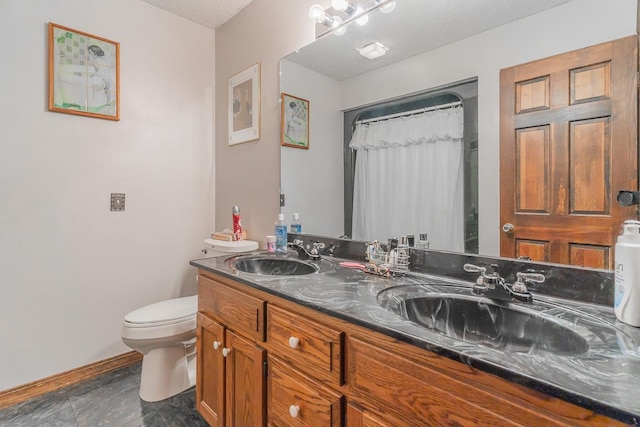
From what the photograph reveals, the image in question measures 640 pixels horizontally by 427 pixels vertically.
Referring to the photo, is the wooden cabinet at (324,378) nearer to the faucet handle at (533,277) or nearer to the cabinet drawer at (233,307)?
the cabinet drawer at (233,307)

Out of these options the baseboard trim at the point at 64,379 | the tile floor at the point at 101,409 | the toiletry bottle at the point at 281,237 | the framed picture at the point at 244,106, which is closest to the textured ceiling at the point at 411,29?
the framed picture at the point at 244,106

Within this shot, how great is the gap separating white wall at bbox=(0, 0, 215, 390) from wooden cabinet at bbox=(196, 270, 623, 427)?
0.98 metres

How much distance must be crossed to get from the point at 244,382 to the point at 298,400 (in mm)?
333

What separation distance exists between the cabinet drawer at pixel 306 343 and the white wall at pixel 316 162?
2.28 ft

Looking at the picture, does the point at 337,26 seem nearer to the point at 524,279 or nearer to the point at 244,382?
the point at 524,279

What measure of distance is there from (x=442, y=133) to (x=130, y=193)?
2.00m

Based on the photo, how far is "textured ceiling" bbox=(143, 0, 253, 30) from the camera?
7.16 feet

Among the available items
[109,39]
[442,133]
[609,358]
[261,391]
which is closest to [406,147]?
[442,133]

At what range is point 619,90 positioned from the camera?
0.90 metres

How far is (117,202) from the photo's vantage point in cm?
212

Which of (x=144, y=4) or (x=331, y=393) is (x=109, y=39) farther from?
(x=331, y=393)

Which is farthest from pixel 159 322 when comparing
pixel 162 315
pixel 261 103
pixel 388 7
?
pixel 388 7

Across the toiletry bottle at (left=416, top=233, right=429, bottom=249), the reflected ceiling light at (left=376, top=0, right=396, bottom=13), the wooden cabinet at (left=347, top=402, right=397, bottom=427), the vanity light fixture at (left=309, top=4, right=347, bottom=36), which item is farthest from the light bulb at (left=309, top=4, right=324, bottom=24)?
the wooden cabinet at (left=347, top=402, right=397, bottom=427)

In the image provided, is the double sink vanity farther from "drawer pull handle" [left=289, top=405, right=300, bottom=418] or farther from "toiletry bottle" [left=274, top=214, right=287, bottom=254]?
"toiletry bottle" [left=274, top=214, right=287, bottom=254]
